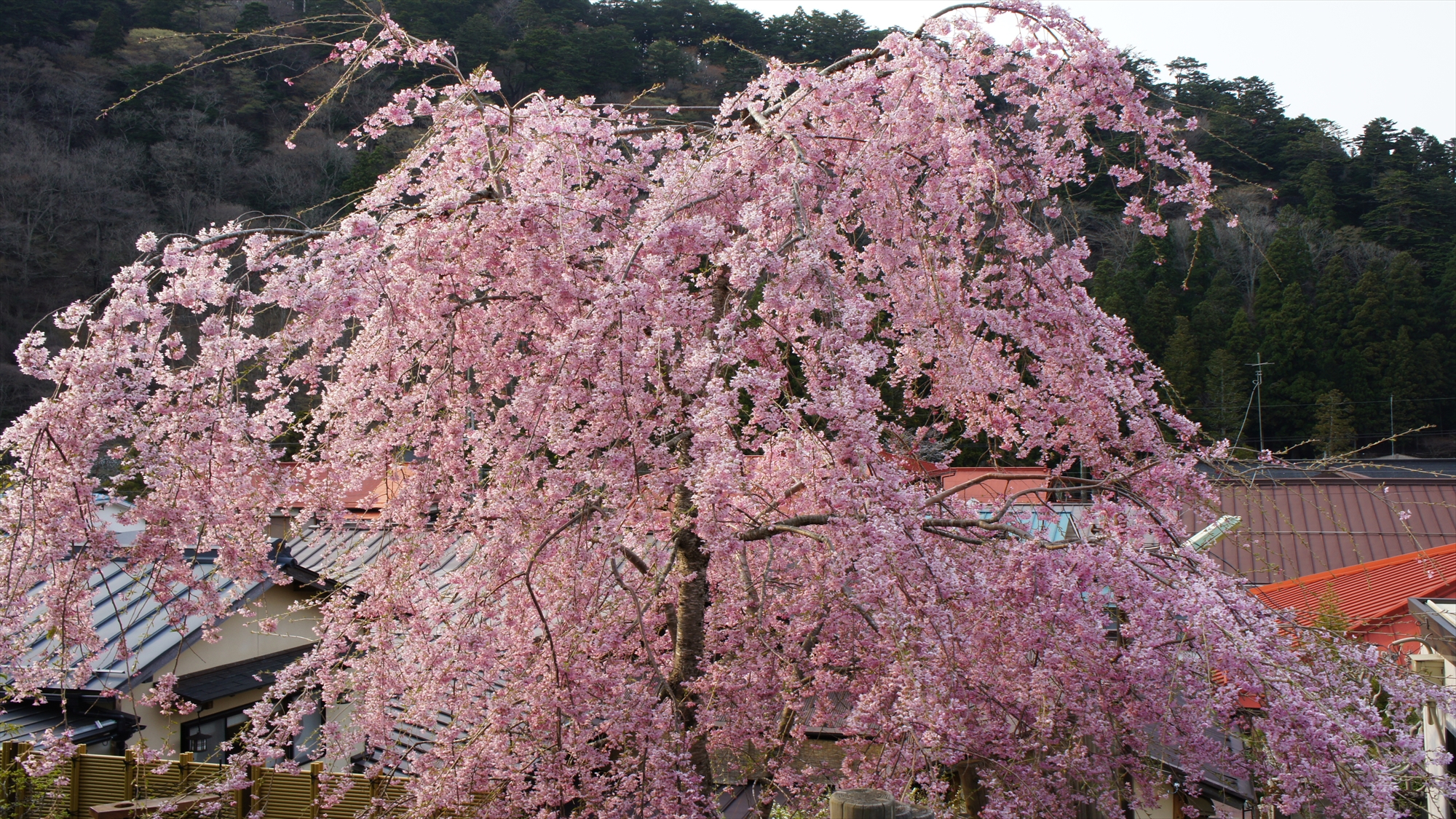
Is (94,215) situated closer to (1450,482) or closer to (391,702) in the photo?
(391,702)

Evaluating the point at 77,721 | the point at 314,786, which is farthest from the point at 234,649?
the point at 314,786

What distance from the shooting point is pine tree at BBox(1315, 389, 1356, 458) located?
20828 mm

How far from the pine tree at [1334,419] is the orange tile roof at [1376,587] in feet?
46.2

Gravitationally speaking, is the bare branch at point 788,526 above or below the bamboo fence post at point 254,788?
above

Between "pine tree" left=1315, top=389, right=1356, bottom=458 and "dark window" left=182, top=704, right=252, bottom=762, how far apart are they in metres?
21.6

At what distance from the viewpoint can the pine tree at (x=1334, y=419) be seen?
2083 centimetres

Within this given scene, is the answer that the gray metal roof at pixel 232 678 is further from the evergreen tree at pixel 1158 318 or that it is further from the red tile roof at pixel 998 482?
the evergreen tree at pixel 1158 318

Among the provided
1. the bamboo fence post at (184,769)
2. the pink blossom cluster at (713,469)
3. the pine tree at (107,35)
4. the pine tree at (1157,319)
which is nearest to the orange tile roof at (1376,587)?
the pink blossom cluster at (713,469)

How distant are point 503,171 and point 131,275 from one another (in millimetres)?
1378

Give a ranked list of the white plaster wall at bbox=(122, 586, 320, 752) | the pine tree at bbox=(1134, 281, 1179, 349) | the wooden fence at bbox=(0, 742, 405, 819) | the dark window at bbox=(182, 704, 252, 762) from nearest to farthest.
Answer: the wooden fence at bbox=(0, 742, 405, 819)
the white plaster wall at bbox=(122, 586, 320, 752)
the dark window at bbox=(182, 704, 252, 762)
the pine tree at bbox=(1134, 281, 1179, 349)

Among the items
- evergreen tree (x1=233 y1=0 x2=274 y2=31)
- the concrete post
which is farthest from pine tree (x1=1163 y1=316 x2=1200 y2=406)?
evergreen tree (x1=233 y1=0 x2=274 y2=31)

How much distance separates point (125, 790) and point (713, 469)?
6.30 metres

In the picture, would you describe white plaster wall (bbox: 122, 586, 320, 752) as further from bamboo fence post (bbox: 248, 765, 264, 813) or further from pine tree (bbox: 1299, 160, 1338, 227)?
pine tree (bbox: 1299, 160, 1338, 227)

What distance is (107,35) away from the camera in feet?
90.2
